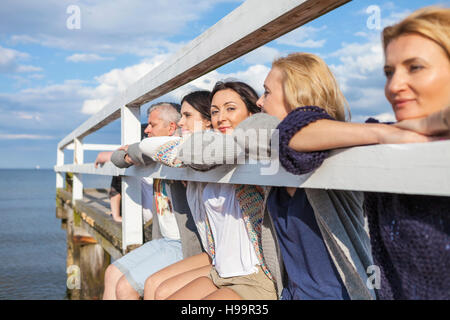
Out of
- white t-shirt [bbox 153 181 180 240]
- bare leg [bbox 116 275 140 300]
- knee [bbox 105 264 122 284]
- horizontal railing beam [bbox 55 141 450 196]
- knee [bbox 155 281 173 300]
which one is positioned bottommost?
bare leg [bbox 116 275 140 300]

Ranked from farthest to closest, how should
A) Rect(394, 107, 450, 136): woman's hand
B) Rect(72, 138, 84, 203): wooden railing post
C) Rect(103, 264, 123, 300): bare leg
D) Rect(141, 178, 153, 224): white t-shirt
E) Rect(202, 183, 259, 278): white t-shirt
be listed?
Rect(72, 138, 84, 203): wooden railing post → Rect(141, 178, 153, 224): white t-shirt → Rect(103, 264, 123, 300): bare leg → Rect(202, 183, 259, 278): white t-shirt → Rect(394, 107, 450, 136): woman's hand

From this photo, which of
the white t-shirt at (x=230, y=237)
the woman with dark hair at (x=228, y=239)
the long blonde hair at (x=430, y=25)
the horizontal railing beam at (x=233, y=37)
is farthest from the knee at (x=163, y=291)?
the long blonde hair at (x=430, y=25)

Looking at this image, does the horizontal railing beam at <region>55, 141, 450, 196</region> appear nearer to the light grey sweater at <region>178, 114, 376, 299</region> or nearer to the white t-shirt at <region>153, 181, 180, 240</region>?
the light grey sweater at <region>178, 114, 376, 299</region>

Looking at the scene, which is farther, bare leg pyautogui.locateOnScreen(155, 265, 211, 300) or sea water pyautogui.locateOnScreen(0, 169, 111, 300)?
sea water pyautogui.locateOnScreen(0, 169, 111, 300)

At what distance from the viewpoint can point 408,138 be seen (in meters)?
0.78

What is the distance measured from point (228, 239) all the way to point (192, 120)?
3.38 ft

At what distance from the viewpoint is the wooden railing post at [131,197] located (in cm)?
295

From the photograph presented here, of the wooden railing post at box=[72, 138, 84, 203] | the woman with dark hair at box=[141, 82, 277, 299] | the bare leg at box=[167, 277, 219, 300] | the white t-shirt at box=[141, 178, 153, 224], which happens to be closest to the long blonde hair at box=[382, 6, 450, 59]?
the woman with dark hair at box=[141, 82, 277, 299]

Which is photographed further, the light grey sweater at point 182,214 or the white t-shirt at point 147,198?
the white t-shirt at point 147,198

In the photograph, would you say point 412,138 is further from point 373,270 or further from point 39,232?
point 39,232

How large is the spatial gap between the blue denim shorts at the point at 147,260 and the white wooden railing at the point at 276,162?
508 millimetres

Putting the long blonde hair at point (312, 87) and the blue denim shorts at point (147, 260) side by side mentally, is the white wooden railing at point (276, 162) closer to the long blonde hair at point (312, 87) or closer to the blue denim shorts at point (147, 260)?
the long blonde hair at point (312, 87)

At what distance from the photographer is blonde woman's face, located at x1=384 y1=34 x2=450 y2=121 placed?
0.85 m
